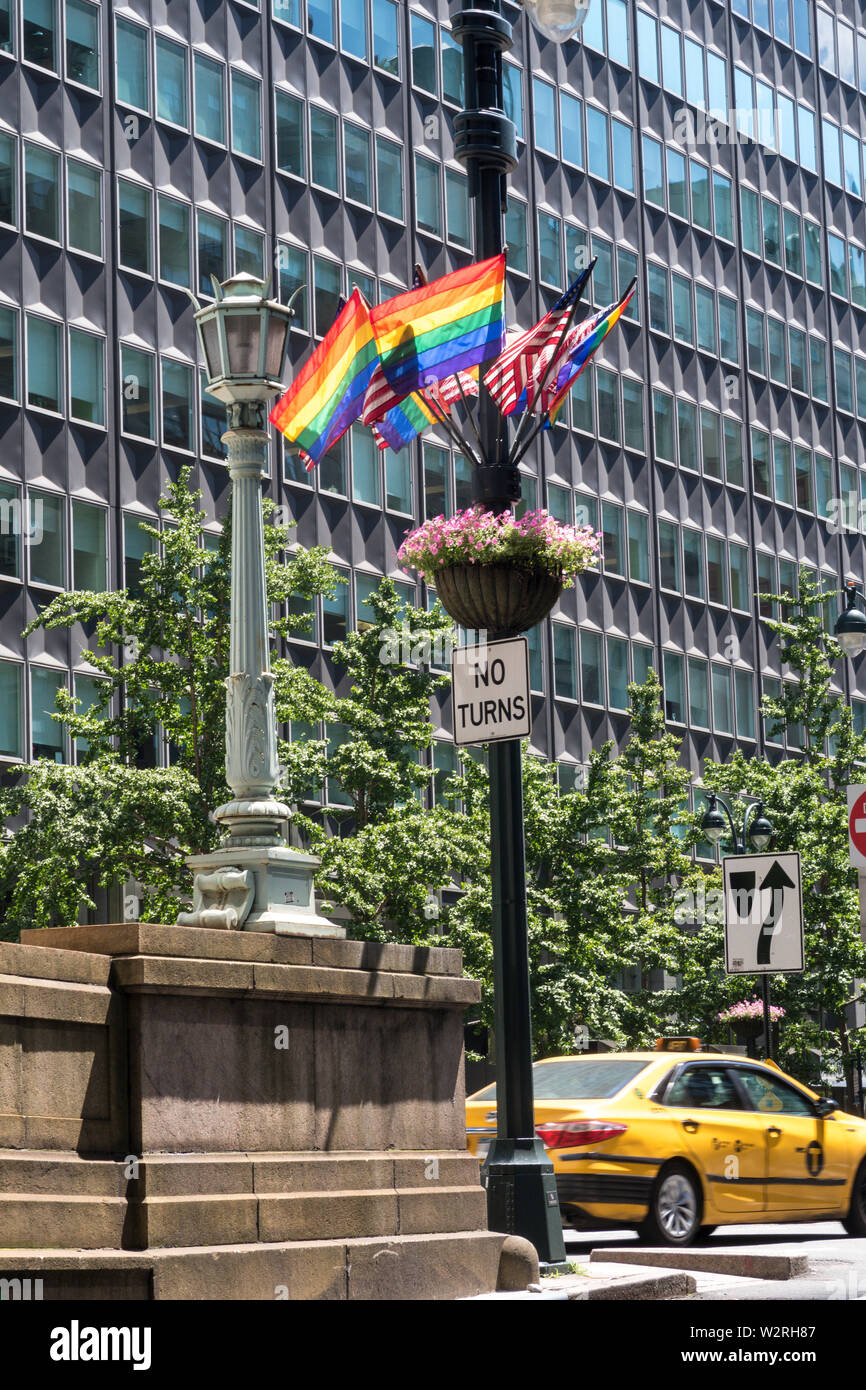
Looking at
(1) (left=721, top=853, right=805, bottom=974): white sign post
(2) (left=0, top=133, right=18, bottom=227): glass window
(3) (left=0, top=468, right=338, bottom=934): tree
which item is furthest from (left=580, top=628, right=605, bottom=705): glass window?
(1) (left=721, top=853, right=805, bottom=974): white sign post

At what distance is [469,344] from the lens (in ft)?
43.4

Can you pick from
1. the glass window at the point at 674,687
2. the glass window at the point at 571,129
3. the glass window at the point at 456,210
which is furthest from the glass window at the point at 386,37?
the glass window at the point at 674,687

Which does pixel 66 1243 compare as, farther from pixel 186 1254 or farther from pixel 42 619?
pixel 42 619

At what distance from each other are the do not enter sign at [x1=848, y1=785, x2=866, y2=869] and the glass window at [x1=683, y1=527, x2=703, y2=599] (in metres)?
45.9

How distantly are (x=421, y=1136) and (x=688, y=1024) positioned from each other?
2997 centimetres

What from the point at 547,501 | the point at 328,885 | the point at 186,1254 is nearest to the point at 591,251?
the point at 547,501

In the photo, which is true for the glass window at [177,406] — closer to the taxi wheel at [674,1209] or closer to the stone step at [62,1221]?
the taxi wheel at [674,1209]

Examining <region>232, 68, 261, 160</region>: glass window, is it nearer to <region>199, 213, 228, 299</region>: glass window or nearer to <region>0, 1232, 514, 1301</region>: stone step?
<region>199, 213, 228, 299</region>: glass window

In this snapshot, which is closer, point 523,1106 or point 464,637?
point 523,1106

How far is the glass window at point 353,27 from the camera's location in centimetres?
5022

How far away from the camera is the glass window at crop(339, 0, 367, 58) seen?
5022cm

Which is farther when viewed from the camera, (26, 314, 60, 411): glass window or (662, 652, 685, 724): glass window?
(662, 652, 685, 724): glass window

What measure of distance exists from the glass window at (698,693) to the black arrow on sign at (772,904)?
43.6 metres

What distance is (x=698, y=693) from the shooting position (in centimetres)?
6119
